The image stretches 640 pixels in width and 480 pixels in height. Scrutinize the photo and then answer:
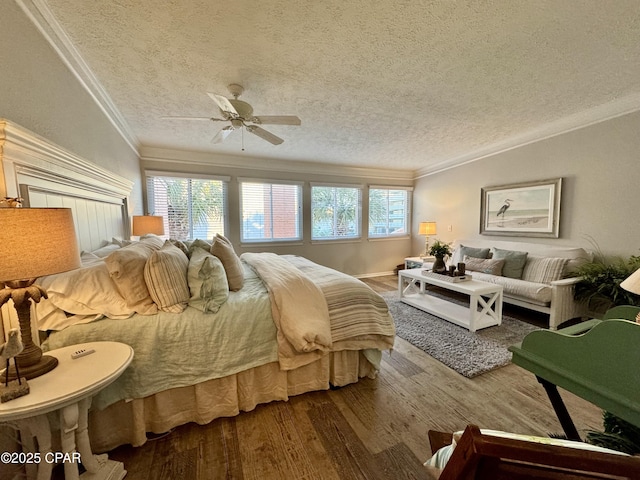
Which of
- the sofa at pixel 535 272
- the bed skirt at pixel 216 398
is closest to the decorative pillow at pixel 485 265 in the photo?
the sofa at pixel 535 272

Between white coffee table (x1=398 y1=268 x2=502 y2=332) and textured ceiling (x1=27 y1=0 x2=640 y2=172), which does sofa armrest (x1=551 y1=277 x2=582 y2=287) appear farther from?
textured ceiling (x1=27 y1=0 x2=640 y2=172)

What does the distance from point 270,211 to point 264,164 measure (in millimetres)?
868

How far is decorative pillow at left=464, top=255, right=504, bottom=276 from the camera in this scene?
3704 mm

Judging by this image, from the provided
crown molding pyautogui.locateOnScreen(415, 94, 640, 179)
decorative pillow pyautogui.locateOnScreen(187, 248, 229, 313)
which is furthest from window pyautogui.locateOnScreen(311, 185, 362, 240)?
decorative pillow pyautogui.locateOnScreen(187, 248, 229, 313)

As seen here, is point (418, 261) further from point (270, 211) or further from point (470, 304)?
point (270, 211)

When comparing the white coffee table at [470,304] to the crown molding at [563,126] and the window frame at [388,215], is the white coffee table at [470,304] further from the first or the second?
Result: the crown molding at [563,126]

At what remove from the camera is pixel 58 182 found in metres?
1.55

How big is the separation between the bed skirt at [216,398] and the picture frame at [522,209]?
348 centimetres

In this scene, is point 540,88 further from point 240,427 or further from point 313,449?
point 240,427

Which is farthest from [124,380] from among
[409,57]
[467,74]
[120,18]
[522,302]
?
[522,302]

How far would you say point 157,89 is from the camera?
2363mm

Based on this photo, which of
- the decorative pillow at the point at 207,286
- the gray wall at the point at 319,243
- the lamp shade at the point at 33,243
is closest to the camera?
the lamp shade at the point at 33,243

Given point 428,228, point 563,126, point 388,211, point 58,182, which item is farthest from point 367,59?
point 388,211

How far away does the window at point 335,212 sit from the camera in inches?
208
